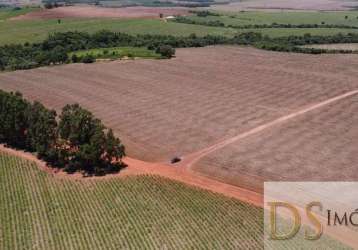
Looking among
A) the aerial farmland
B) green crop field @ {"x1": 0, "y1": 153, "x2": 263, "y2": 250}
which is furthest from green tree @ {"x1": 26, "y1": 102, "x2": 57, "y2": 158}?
green crop field @ {"x1": 0, "y1": 153, "x2": 263, "y2": 250}

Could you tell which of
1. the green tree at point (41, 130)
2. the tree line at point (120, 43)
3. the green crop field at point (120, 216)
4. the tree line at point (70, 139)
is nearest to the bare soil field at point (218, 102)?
→ the tree line at point (70, 139)

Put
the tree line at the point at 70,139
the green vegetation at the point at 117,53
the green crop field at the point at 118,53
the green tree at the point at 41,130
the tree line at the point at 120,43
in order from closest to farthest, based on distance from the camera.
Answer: the tree line at the point at 70,139
the green tree at the point at 41,130
the tree line at the point at 120,43
the green vegetation at the point at 117,53
the green crop field at the point at 118,53

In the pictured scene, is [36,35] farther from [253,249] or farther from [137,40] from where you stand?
[253,249]

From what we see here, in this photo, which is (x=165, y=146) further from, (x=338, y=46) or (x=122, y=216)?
(x=338, y=46)

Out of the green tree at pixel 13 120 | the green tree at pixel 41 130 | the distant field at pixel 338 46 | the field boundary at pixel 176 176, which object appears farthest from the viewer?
the distant field at pixel 338 46

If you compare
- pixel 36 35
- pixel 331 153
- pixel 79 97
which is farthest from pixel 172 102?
pixel 36 35

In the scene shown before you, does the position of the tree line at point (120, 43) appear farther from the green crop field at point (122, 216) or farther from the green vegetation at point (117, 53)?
the green crop field at point (122, 216)

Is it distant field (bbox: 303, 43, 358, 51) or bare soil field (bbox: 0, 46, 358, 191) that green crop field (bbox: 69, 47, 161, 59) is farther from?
A: distant field (bbox: 303, 43, 358, 51)
